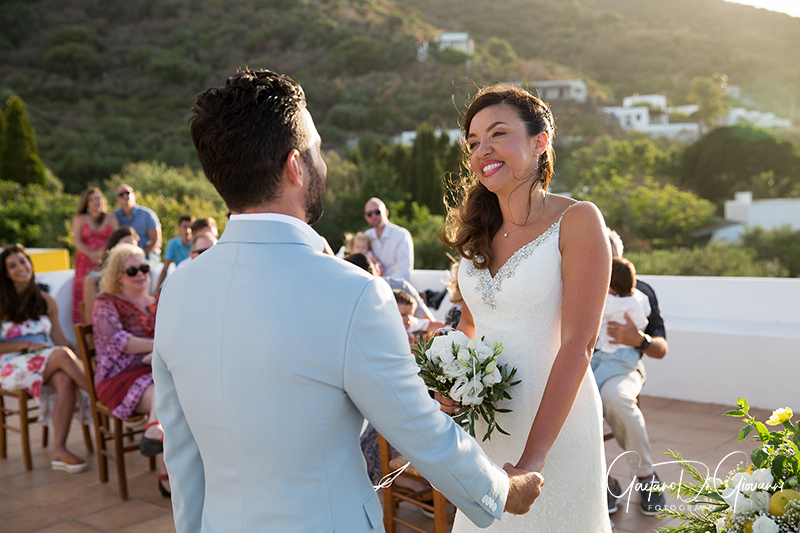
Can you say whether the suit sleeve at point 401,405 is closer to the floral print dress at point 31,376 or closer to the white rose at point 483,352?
the white rose at point 483,352

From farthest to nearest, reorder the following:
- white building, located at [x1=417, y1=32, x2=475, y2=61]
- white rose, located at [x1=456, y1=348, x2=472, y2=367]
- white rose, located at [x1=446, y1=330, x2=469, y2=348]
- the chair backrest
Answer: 1. white building, located at [x1=417, y1=32, x2=475, y2=61]
2. the chair backrest
3. white rose, located at [x1=446, y1=330, x2=469, y2=348]
4. white rose, located at [x1=456, y1=348, x2=472, y2=367]

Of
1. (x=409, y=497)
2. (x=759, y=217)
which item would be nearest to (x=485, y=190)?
(x=409, y=497)

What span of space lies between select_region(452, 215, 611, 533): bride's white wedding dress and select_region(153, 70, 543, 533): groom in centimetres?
66

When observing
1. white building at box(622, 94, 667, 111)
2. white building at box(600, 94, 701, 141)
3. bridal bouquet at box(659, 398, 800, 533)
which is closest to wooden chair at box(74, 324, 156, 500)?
bridal bouquet at box(659, 398, 800, 533)

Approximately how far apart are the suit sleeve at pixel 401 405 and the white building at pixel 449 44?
5491cm

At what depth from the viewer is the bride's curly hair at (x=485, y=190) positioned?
1903 millimetres

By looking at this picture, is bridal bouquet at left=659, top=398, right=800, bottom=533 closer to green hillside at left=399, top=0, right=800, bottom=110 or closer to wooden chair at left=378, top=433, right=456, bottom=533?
wooden chair at left=378, top=433, right=456, bottom=533

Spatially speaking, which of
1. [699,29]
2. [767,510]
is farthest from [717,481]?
[699,29]

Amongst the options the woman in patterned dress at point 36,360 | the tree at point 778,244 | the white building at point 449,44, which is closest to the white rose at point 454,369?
the woman in patterned dress at point 36,360

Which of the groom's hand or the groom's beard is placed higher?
the groom's beard

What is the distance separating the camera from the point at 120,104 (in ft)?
144

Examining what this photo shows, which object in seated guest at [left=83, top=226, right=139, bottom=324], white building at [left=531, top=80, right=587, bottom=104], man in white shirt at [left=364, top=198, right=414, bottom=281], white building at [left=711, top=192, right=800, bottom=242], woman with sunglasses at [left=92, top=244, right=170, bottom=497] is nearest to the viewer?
woman with sunglasses at [left=92, top=244, right=170, bottom=497]

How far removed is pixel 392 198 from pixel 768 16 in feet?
182

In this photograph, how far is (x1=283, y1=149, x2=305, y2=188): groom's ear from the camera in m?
1.19
